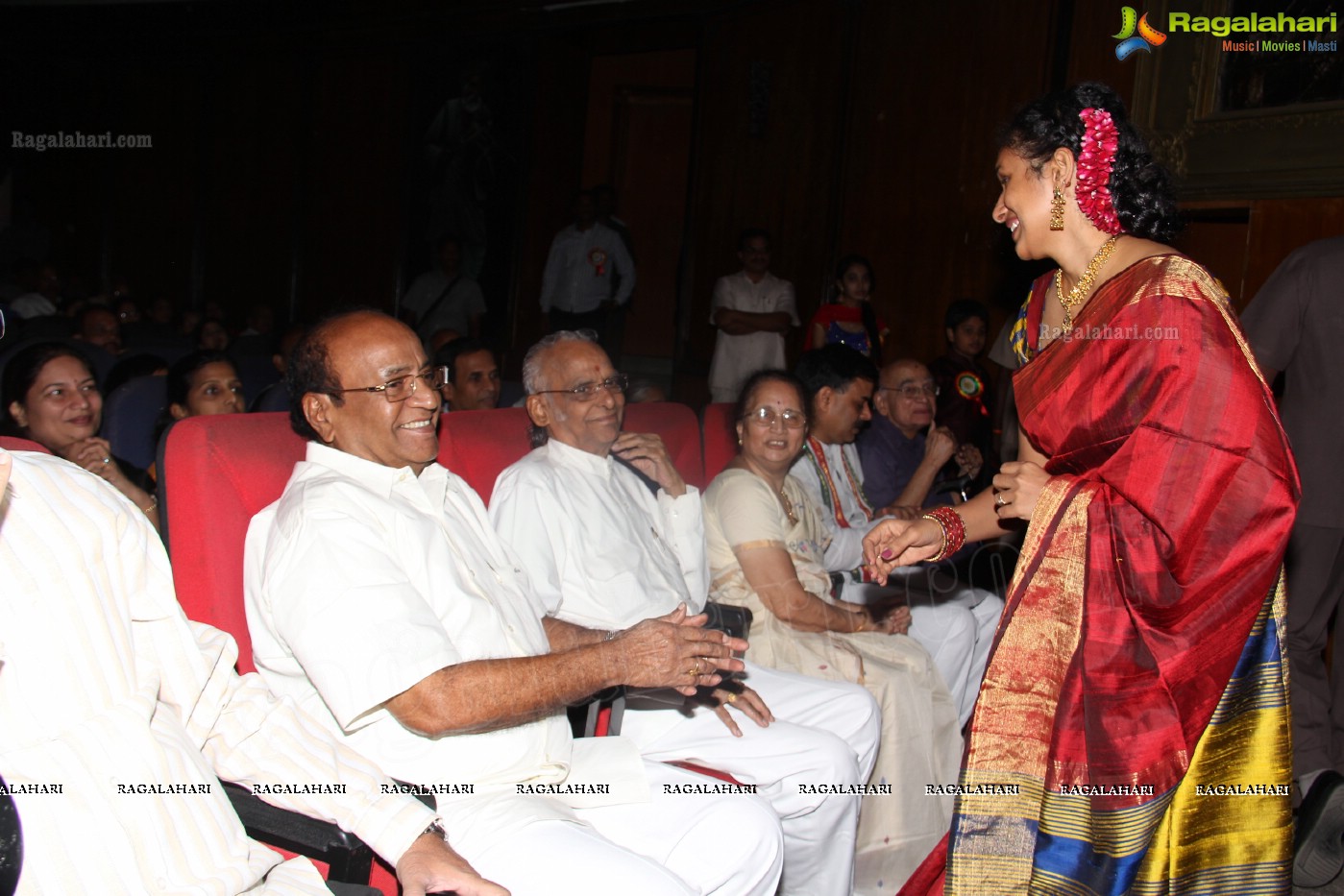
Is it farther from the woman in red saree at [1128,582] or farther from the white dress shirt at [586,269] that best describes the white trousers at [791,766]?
the white dress shirt at [586,269]

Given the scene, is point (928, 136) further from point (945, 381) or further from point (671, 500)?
point (671, 500)

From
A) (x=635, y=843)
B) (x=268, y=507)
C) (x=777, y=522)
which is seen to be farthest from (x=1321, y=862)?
(x=268, y=507)

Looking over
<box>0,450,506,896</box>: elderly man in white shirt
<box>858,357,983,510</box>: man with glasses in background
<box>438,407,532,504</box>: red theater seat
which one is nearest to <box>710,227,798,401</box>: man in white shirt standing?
<box>858,357,983,510</box>: man with glasses in background

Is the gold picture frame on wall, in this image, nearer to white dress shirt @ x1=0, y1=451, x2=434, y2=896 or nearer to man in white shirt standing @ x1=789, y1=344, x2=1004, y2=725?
man in white shirt standing @ x1=789, y1=344, x2=1004, y2=725

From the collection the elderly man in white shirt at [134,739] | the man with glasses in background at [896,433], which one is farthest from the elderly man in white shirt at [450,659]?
the man with glasses in background at [896,433]

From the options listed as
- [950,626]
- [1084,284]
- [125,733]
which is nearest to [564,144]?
[950,626]

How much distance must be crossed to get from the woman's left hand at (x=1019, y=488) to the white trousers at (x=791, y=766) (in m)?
0.68

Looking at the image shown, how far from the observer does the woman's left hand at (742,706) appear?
2.20 m

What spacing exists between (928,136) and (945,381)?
2020 millimetres

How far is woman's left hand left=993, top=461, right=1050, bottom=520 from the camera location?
5.76ft

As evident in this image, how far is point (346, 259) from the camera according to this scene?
981 centimetres

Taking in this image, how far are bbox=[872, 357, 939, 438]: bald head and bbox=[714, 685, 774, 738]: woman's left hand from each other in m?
1.71

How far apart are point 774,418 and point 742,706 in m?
0.83

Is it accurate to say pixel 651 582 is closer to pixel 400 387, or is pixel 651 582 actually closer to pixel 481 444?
pixel 481 444
